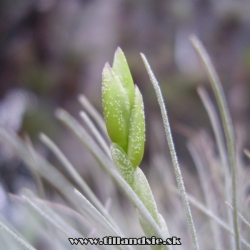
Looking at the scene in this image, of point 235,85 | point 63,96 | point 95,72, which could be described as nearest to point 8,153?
point 63,96

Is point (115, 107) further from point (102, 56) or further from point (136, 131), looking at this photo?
point (102, 56)

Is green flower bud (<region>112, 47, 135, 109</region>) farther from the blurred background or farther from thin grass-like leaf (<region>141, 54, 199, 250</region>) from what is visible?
the blurred background

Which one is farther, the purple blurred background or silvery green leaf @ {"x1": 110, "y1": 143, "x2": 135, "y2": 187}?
the purple blurred background

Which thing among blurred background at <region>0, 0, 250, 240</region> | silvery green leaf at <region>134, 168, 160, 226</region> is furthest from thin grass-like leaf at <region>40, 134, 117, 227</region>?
blurred background at <region>0, 0, 250, 240</region>

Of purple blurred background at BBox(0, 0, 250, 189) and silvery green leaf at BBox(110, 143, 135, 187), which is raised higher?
purple blurred background at BBox(0, 0, 250, 189)

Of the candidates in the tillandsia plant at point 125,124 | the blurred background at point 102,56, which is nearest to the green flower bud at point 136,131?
the tillandsia plant at point 125,124

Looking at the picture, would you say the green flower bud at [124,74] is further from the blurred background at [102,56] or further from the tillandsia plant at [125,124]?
the blurred background at [102,56]
